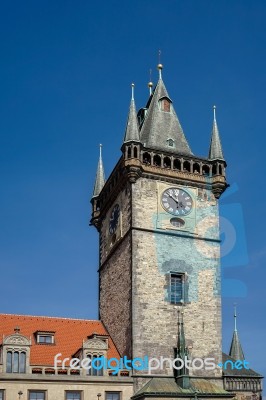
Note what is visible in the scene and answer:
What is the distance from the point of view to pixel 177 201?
48531mm

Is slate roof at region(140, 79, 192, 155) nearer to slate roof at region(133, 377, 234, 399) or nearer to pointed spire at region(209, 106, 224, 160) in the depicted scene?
pointed spire at region(209, 106, 224, 160)

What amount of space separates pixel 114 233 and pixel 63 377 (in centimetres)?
1169

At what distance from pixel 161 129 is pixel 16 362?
20.1m

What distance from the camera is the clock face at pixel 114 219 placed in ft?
164

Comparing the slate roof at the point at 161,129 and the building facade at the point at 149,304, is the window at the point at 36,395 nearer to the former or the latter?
the building facade at the point at 149,304

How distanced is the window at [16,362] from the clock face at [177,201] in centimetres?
1347

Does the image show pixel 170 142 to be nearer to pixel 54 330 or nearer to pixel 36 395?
pixel 54 330

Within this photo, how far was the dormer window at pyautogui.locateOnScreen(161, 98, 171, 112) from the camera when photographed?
5450 centimetres

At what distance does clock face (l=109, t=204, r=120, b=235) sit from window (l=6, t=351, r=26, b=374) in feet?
38.8

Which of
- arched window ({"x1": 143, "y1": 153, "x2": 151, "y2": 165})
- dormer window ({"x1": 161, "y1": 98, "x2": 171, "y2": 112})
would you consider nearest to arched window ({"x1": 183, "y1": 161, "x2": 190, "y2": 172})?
arched window ({"x1": 143, "y1": 153, "x2": 151, "y2": 165})

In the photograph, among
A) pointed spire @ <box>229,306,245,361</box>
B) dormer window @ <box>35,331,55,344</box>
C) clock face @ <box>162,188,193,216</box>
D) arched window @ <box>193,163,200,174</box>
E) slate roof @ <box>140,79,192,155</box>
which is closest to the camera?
dormer window @ <box>35,331,55,344</box>

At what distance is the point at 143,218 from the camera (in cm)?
4684

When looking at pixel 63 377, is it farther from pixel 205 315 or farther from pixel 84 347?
pixel 205 315

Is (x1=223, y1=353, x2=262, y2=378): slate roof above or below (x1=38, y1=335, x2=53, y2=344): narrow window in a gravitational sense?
below
